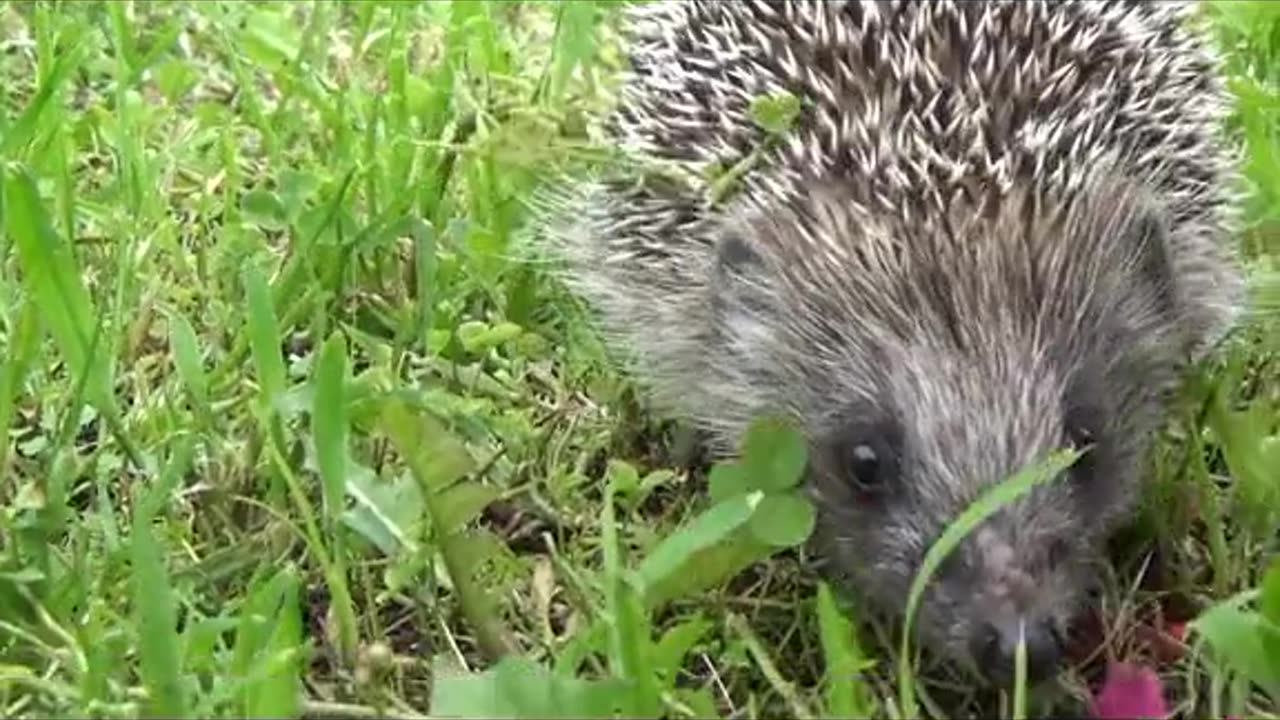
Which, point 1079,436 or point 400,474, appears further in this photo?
point 400,474

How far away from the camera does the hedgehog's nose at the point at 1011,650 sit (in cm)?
238

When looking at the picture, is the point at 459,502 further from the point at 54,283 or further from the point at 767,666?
the point at 54,283

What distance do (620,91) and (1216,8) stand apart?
130 cm

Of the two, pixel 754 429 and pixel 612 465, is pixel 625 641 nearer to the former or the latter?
pixel 754 429

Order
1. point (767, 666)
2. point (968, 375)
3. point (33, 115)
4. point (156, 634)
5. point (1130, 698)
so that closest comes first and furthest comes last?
point (1130, 698) → point (156, 634) → point (767, 666) → point (968, 375) → point (33, 115)

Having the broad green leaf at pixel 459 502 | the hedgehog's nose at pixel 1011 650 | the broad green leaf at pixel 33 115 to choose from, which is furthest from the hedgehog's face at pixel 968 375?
the broad green leaf at pixel 33 115

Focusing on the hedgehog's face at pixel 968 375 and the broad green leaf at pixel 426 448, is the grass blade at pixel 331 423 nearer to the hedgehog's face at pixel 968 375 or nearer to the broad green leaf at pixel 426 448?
the broad green leaf at pixel 426 448

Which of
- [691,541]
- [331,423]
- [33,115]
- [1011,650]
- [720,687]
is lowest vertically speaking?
[720,687]

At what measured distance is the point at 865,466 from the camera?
9.11 ft

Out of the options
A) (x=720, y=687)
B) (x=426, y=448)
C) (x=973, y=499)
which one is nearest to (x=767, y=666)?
(x=720, y=687)

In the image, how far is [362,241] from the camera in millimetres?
3295

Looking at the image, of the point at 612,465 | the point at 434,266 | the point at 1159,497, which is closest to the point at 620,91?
the point at 434,266

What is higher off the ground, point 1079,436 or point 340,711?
point 1079,436

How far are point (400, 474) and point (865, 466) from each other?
60cm
